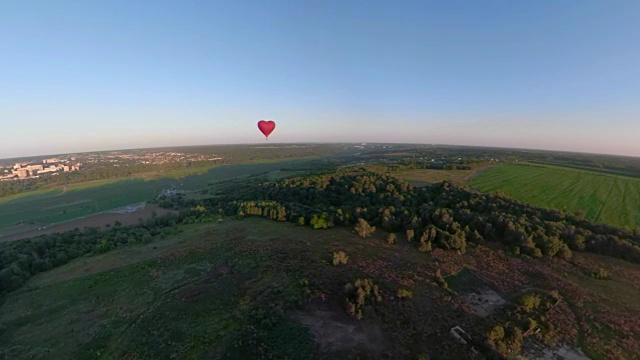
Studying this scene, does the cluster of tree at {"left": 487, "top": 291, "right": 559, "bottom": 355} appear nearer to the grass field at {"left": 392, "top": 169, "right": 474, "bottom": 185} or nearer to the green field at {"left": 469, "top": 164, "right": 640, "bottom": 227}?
Answer: the green field at {"left": 469, "top": 164, "right": 640, "bottom": 227}

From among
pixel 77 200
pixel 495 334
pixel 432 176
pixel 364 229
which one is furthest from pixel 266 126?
pixel 77 200

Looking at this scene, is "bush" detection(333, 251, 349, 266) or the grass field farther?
the grass field

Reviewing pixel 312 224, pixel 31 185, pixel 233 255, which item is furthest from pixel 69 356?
pixel 31 185

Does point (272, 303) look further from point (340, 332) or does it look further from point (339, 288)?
point (340, 332)

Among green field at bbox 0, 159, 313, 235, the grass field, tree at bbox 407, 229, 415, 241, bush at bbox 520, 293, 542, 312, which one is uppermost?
the grass field

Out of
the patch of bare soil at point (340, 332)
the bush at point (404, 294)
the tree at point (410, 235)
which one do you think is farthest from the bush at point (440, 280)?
the tree at point (410, 235)

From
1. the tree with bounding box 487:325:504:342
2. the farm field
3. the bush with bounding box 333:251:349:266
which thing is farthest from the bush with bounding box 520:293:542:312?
the bush with bounding box 333:251:349:266
